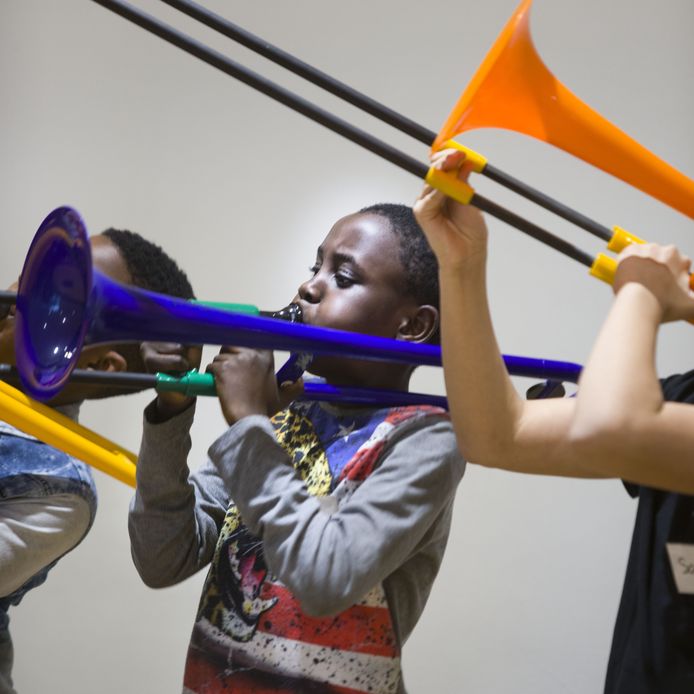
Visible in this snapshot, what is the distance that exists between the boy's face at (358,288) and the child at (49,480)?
9.4 inches

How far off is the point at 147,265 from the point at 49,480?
10.4 inches

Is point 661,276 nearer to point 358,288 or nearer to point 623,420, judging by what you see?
point 623,420

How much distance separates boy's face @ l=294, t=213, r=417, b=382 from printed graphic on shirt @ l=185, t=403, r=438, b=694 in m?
0.09

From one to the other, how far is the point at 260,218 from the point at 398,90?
0.37 m

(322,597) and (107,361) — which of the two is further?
(107,361)

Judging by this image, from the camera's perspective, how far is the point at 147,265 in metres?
1.05

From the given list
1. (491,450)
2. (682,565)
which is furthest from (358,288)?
(682,565)

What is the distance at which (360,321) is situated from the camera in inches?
33.4

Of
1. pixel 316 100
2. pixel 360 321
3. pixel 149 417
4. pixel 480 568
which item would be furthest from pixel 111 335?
pixel 316 100

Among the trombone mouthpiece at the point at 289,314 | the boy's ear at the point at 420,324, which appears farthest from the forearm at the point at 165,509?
the boy's ear at the point at 420,324

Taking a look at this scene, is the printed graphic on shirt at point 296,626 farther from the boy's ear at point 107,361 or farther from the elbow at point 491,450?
the boy's ear at point 107,361

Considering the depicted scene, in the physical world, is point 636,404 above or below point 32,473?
above

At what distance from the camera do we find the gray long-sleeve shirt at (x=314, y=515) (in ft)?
2.24

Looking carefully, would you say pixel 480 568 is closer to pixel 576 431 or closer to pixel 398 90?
pixel 398 90
